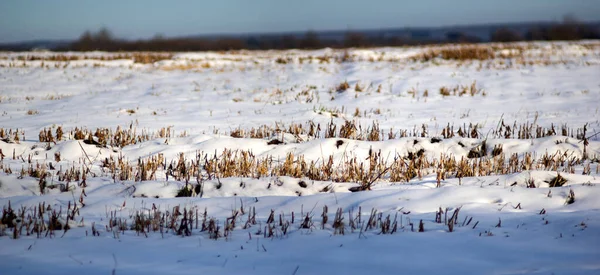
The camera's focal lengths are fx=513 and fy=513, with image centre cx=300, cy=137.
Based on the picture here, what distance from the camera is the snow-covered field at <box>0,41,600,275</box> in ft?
11.7

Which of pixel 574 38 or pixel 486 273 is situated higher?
pixel 574 38

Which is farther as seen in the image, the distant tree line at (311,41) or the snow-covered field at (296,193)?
the distant tree line at (311,41)

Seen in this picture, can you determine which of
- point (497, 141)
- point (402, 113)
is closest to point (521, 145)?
point (497, 141)

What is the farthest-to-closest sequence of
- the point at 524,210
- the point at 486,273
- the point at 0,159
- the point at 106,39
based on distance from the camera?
the point at 106,39, the point at 0,159, the point at 524,210, the point at 486,273

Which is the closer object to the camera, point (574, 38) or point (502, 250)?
point (502, 250)

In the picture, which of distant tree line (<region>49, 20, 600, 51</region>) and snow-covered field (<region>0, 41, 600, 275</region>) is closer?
snow-covered field (<region>0, 41, 600, 275</region>)

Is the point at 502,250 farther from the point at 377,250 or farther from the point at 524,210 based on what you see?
the point at 524,210

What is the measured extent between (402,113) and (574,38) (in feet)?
131

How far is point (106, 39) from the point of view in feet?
221

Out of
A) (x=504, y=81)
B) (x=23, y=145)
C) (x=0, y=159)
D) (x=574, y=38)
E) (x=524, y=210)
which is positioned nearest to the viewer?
(x=524, y=210)

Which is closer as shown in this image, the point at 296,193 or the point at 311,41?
the point at 296,193

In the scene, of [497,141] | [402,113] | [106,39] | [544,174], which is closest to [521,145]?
[497,141]

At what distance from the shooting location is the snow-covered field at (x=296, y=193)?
355 centimetres

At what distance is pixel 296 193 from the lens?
5.57 metres
